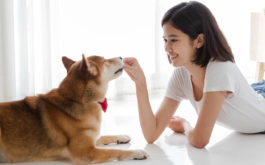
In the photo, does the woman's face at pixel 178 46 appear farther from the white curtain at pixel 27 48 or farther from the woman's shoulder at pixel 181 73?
the white curtain at pixel 27 48

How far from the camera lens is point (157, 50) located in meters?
3.65

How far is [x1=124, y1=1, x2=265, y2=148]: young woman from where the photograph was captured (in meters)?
1.50

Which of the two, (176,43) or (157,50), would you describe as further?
(157,50)

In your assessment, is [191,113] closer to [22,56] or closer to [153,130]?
[153,130]

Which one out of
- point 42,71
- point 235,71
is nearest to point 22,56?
point 42,71

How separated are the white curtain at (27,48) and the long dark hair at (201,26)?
1.64 metres

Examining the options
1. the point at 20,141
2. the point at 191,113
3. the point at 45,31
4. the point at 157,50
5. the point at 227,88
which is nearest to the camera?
the point at 20,141

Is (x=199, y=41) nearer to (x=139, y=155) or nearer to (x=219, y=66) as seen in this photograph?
(x=219, y=66)

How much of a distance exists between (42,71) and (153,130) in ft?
5.64

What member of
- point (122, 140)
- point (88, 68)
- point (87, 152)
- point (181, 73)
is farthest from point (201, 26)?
point (87, 152)

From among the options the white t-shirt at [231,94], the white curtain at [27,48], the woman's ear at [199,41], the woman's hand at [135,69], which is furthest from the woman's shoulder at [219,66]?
the white curtain at [27,48]

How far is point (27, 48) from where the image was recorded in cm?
278

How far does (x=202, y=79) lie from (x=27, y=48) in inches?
70.6

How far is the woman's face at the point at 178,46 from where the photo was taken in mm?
1549
